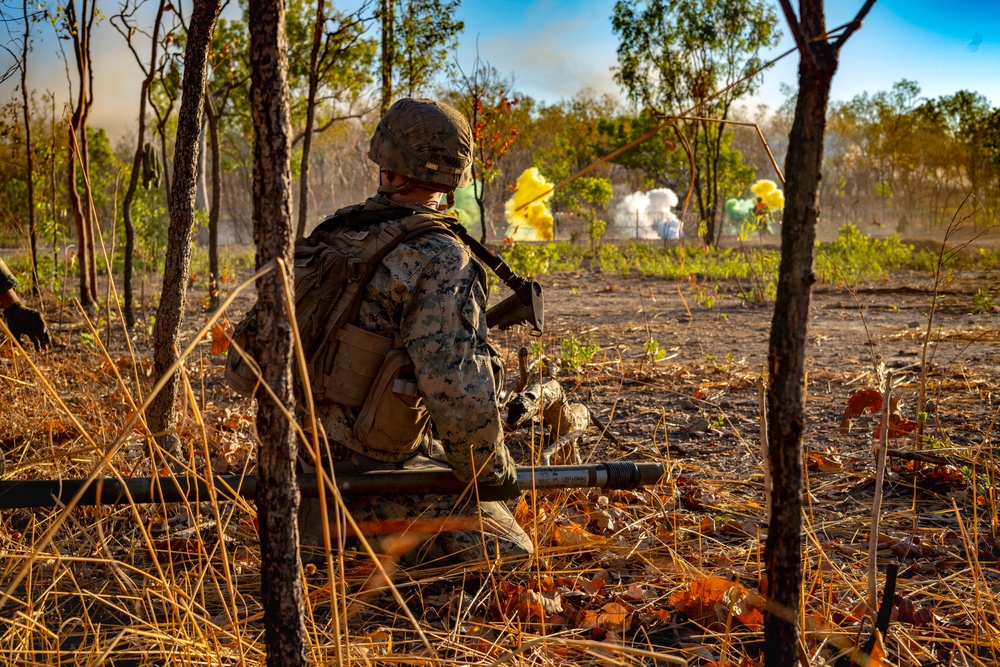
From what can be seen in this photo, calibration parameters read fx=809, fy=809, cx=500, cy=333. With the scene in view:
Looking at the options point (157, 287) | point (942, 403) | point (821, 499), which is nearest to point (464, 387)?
point (821, 499)

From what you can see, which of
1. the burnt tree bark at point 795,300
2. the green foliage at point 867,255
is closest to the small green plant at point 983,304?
the green foliage at point 867,255

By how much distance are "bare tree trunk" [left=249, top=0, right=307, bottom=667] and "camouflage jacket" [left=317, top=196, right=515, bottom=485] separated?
107 centimetres

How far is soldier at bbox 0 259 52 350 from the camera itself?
4289 millimetres

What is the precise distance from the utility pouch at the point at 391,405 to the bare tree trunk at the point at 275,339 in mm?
1207

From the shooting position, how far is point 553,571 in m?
2.42

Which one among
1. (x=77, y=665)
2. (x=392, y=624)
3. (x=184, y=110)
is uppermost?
(x=184, y=110)

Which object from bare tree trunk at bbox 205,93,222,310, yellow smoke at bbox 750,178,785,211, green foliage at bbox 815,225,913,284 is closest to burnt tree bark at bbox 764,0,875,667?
bare tree trunk at bbox 205,93,222,310

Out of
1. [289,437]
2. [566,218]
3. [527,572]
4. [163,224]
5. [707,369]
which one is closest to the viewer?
[289,437]

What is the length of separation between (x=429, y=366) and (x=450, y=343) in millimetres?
89

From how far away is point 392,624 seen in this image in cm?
217

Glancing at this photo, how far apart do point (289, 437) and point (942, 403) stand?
4.03 meters

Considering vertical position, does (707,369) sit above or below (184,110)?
below

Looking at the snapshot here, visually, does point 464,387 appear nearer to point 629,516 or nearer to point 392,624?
point 392,624

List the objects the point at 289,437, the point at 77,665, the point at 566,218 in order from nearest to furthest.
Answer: the point at 289,437 < the point at 77,665 < the point at 566,218
